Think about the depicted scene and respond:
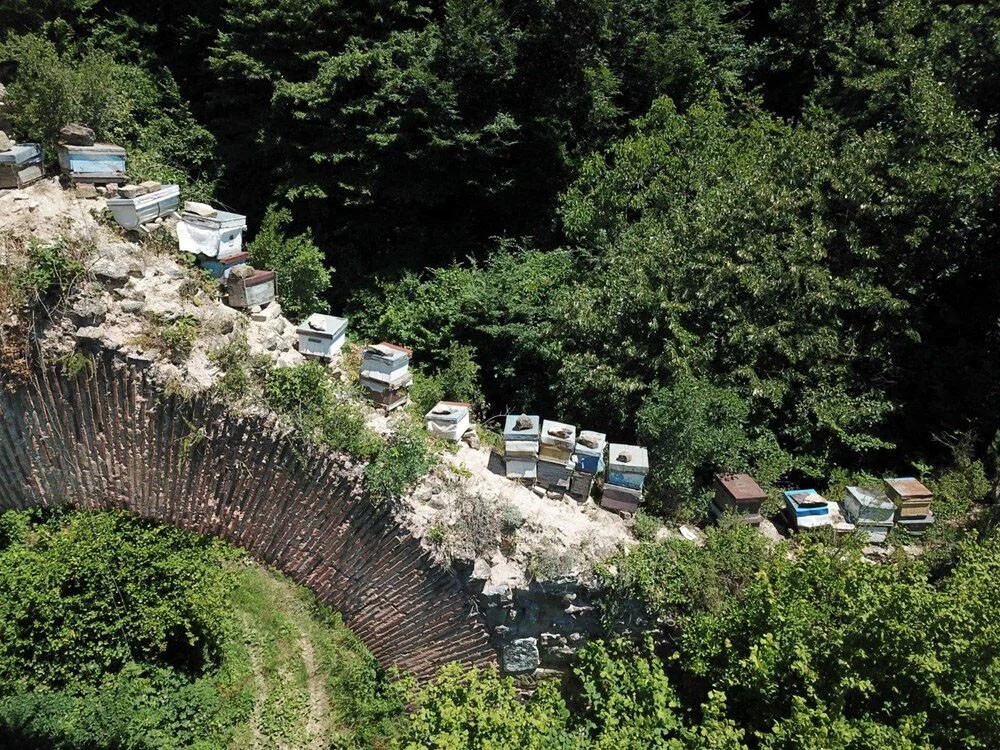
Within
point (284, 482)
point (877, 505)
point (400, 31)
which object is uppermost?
point (400, 31)

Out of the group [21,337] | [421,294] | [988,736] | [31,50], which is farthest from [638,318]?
[31,50]

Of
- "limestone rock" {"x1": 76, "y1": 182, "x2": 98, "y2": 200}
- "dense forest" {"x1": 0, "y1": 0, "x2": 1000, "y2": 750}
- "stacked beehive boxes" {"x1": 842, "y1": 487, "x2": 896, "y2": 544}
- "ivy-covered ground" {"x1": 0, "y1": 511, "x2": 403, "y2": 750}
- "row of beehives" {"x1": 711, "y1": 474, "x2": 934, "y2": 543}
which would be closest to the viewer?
"dense forest" {"x1": 0, "y1": 0, "x2": 1000, "y2": 750}

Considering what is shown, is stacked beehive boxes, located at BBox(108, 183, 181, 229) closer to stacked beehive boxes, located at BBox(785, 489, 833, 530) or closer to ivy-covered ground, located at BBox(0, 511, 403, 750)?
ivy-covered ground, located at BBox(0, 511, 403, 750)

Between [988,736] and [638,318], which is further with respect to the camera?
[638,318]

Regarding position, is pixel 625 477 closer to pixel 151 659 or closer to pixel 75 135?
pixel 151 659

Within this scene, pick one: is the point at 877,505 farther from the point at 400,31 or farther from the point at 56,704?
the point at 400,31

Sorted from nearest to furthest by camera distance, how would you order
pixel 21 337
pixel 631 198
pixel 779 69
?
pixel 21 337, pixel 631 198, pixel 779 69

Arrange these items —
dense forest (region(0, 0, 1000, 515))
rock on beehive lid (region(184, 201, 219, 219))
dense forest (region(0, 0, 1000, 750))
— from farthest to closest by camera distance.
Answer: rock on beehive lid (region(184, 201, 219, 219)) < dense forest (region(0, 0, 1000, 515)) < dense forest (region(0, 0, 1000, 750))

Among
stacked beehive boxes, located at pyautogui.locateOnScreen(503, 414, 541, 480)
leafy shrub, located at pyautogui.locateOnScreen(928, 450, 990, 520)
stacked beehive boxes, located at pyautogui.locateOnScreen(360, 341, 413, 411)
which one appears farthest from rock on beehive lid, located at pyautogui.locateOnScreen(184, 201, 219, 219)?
leafy shrub, located at pyautogui.locateOnScreen(928, 450, 990, 520)
